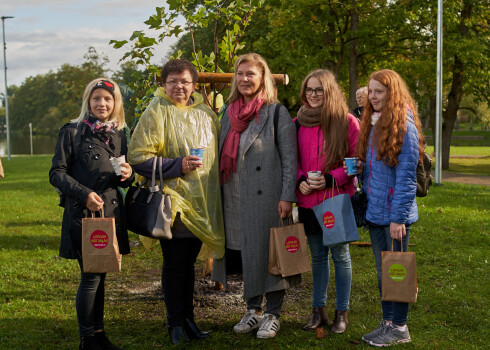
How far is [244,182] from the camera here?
4062 millimetres

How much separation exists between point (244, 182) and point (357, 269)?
290 centimetres

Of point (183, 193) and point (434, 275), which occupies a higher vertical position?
point (183, 193)

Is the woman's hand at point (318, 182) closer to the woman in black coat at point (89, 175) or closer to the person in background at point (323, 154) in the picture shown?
the person in background at point (323, 154)

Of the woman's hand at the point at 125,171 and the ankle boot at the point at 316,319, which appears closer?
the woman's hand at the point at 125,171

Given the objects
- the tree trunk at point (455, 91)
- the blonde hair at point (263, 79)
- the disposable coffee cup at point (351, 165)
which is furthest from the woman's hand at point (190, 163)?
the tree trunk at point (455, 91)

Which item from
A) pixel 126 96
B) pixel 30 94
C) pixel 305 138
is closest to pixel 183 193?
pixel 305 138

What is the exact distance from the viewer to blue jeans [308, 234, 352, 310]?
4.18m

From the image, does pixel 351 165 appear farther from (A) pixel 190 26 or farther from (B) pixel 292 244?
(A) pixel 190 26

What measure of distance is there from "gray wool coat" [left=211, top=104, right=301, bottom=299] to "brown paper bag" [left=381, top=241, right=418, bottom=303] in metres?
0.83

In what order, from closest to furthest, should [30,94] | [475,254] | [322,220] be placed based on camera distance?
[322,220]
[475,254]
[30,94]

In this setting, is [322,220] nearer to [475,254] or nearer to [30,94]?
[475,254]

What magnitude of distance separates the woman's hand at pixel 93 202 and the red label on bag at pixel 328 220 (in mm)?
1604

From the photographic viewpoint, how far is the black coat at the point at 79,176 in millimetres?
3621

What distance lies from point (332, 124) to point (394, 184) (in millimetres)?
646
